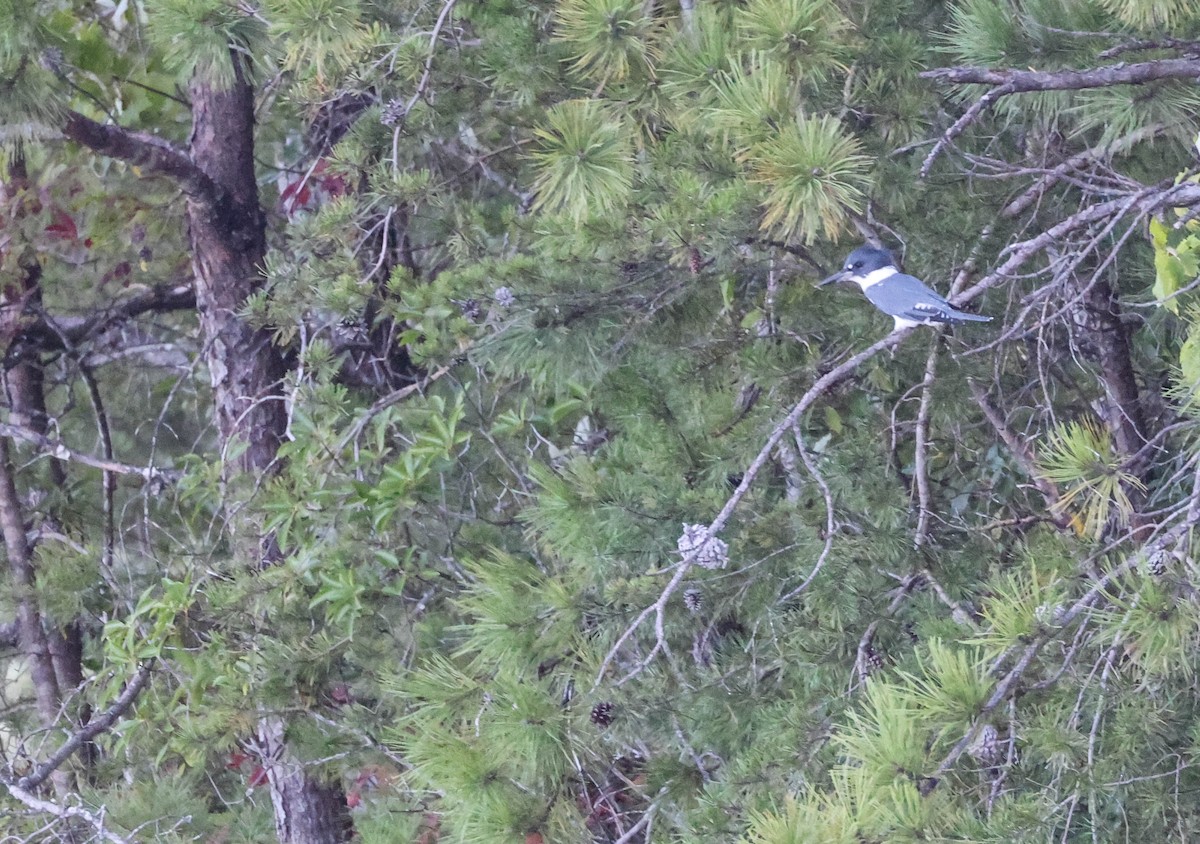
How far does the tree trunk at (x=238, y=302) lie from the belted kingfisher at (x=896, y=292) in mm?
1430

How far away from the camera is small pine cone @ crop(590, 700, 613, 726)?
185 cm

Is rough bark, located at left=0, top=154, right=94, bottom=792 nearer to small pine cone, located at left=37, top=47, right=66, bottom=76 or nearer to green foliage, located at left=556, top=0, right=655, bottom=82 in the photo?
small pine cone, located at left=37, top=47, right=66, bottom=76

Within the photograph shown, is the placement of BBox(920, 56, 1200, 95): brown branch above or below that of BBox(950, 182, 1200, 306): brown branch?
above

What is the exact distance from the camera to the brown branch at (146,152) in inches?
87.5

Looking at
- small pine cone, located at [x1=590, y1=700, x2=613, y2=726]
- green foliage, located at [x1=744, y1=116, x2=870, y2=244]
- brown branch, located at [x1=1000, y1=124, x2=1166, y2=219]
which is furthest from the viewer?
small pine cone, located at [x1=590, y1=700, x2=613, y2=726]

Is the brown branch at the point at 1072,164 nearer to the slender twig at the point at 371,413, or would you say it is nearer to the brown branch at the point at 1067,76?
the brown branch at the point at 1067,76

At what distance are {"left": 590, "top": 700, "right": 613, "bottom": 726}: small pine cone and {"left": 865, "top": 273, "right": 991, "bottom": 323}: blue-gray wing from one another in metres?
0.73

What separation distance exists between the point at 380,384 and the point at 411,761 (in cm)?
131

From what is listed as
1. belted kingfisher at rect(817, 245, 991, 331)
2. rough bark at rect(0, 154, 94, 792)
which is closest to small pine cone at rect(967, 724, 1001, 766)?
belted kingfisher at rect(817, 245, 991, 331)

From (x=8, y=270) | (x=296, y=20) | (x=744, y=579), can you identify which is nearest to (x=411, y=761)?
(x=744, y=579)

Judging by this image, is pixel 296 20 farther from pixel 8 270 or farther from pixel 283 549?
pixel 8 270

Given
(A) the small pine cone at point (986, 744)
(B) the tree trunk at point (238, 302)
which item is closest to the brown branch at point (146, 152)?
(B) the tree trunk at point (238, 302)

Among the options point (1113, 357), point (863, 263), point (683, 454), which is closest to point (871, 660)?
point (683, 454)

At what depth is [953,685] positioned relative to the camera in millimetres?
1236
